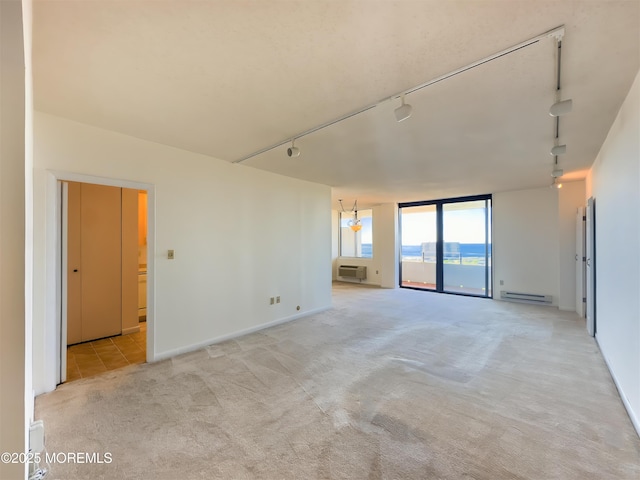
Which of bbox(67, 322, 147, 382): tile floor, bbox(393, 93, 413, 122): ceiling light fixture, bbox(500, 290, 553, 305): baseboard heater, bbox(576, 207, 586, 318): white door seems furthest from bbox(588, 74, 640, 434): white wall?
bbox(67, 322, 147, 382): tile floor

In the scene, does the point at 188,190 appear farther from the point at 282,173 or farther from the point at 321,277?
the point at 321,277

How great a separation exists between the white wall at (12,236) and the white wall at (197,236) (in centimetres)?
210

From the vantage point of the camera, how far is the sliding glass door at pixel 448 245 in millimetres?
7109

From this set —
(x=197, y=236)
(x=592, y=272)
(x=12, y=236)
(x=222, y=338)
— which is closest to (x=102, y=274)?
(x=197, y=236)

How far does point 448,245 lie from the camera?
764 centimetres

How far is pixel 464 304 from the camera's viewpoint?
6.25 metres

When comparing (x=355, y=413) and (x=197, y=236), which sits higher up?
(x=197, y=236)

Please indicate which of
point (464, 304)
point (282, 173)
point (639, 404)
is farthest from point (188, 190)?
point (464, 304)

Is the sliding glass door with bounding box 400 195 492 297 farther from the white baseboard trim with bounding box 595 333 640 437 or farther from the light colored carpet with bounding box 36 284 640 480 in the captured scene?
the white baseboard trim with bounding box 595 333 640 437

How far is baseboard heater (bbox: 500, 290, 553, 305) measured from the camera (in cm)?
601

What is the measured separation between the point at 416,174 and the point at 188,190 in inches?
142

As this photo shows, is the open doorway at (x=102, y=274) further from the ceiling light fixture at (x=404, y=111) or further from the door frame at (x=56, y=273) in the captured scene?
the ceiling light fixture at (x=404, y=111)

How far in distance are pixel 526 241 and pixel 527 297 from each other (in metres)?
1.24

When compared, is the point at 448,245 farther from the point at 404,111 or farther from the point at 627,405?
the point at 404,111
